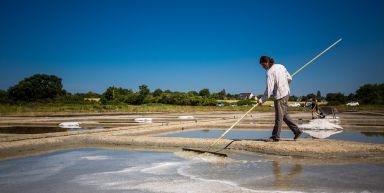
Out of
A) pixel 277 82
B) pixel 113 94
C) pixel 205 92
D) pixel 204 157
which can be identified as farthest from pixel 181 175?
pixel 205 92

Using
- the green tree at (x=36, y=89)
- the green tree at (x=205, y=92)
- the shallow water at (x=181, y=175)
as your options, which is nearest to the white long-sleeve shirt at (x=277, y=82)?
the shallow water at (x=181, y=175)

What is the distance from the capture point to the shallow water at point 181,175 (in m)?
3.78

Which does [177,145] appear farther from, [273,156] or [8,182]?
[8,182]

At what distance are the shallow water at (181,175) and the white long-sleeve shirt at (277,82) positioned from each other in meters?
1.41

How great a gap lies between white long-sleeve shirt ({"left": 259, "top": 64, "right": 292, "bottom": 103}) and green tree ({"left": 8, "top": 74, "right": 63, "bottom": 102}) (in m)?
72.4

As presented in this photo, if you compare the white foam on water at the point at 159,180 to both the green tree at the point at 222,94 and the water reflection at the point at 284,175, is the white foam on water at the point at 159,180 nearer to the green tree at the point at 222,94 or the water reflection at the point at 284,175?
the water reflection at the point at 284,175

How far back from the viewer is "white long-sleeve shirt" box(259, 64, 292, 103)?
6.60 meters

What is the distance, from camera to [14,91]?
231 feet

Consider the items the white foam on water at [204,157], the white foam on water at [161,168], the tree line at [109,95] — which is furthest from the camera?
the tree line at [109,95]

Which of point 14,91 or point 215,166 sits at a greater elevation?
point 14,91

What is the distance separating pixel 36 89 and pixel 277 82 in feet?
245

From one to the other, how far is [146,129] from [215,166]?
19.7 ft

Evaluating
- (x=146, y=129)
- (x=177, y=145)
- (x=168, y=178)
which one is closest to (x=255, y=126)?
(x=146, y=129)

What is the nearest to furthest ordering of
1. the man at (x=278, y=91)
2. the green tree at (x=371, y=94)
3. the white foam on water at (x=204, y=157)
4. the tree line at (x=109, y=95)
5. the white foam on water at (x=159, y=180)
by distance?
1. the white foam on water at (x=159, y=180)
2. the white foam on water at (x=204, y=157)
3. the man at (x=278, y=91)
4. the green tree at (x=371, y=94)
5. the tree line at (x=109, y=95)
